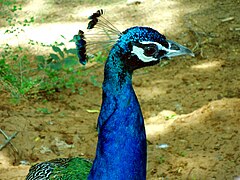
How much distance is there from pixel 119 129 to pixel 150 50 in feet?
0.93

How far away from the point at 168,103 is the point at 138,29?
2062 mm

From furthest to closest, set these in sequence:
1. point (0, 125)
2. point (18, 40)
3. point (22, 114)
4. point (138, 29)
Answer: point (18, 40) < point (22, 114) < point (0, 125) < point (138, 29)

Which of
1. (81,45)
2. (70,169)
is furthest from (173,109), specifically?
(81,45)

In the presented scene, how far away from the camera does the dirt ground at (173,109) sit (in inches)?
98.0

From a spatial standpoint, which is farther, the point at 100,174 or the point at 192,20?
the point at 192,20

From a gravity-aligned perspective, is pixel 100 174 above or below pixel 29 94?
above

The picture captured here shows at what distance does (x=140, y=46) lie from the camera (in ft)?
4.66

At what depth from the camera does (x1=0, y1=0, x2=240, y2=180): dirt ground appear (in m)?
2.49

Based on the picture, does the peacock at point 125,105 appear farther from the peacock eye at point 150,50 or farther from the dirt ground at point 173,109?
the dirt ground at point 173,109

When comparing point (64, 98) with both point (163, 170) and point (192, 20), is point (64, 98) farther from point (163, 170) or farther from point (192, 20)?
point (192, 20)

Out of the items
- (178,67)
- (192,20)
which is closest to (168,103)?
(178,67)

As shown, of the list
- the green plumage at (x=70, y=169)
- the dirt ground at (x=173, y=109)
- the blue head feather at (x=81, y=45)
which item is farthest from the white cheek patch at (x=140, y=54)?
the dirt ground at (x=173, y=109)

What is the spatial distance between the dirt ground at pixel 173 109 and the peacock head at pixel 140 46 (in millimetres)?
1100

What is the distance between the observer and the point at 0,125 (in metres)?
2.79
